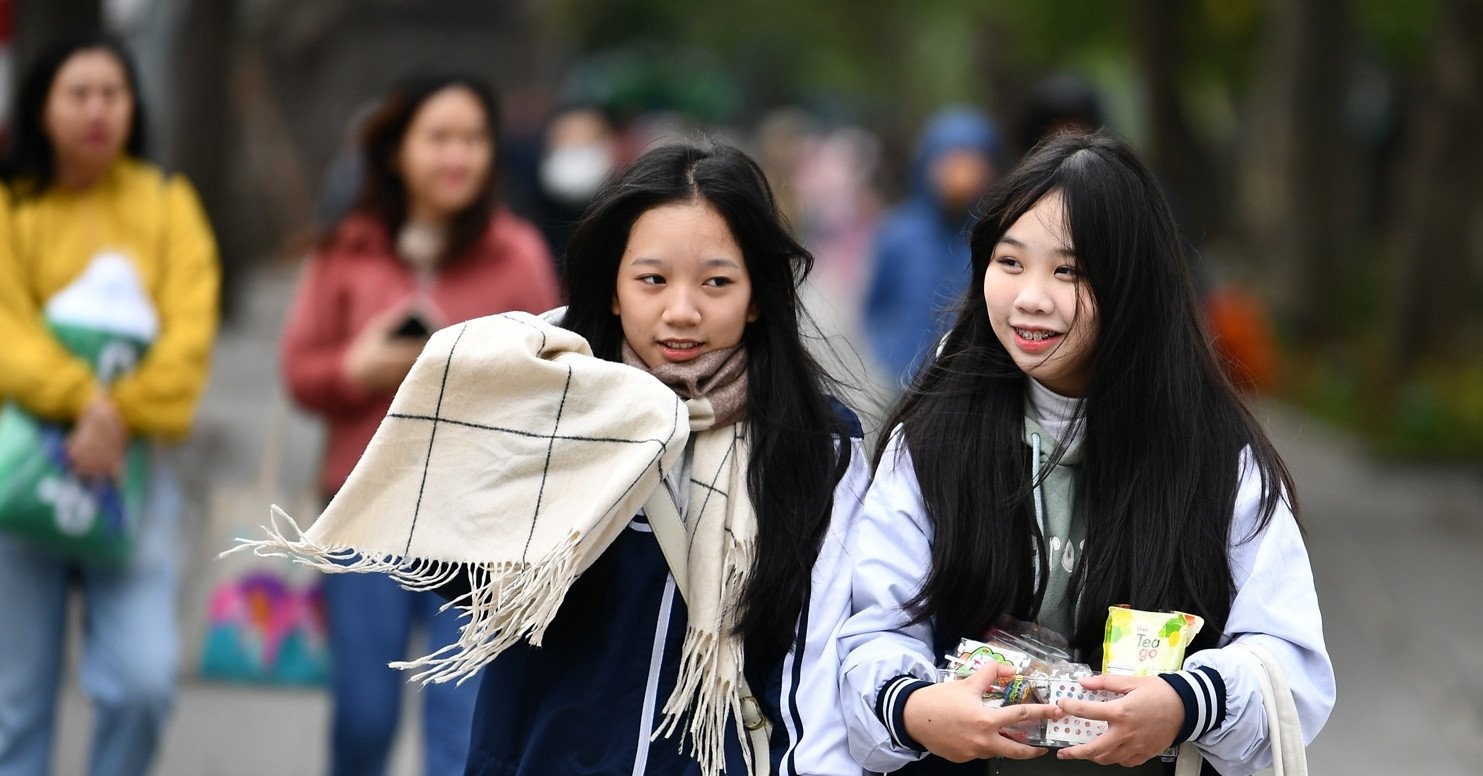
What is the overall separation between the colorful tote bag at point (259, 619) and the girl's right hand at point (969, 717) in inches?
126

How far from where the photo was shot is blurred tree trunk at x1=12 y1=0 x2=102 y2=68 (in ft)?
26.4

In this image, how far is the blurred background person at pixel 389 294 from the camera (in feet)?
15.2

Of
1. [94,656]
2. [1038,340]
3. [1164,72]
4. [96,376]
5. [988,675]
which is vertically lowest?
[94,656]

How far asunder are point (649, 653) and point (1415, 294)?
11965mm

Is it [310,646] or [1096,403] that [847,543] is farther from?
[310,646]

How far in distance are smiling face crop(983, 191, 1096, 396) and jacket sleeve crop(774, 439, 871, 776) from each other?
0.40 meters

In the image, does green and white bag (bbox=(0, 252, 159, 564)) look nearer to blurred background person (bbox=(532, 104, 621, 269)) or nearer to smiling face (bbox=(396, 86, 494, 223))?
smiling face (bbox=(396, 86, 494, 223))

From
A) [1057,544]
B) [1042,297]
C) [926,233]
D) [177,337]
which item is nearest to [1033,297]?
[1042,297]

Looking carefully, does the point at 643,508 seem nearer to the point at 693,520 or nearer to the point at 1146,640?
the point at 693,520

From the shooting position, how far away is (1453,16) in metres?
12.7

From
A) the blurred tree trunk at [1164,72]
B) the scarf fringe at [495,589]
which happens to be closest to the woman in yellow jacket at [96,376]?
the scarf fringe at [495,589]

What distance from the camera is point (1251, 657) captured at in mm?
2746

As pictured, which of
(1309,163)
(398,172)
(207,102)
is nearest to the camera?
(398,172)

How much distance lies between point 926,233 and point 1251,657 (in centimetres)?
473
